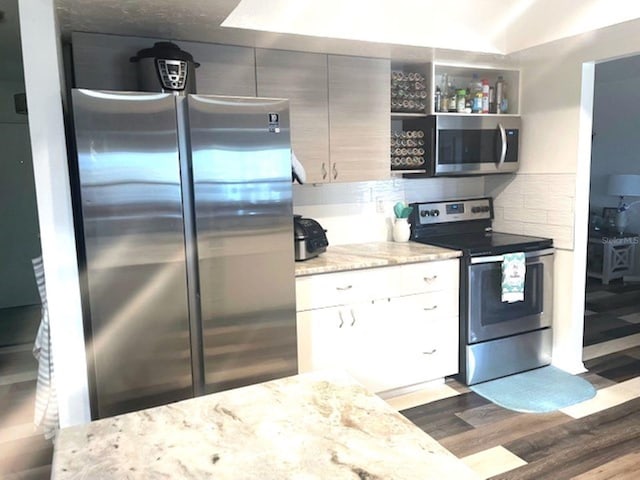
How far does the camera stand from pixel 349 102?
307cm

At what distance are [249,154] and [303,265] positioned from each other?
0.74 meters

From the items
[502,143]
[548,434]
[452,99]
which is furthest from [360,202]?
[548,434]

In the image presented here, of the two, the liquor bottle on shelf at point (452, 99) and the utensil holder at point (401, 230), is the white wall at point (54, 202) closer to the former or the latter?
the utensil holder at point (401, 230)

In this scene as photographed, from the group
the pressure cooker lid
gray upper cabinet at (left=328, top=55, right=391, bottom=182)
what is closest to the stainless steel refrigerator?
the pressure cooker lid

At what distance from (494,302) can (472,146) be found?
44.0 inches

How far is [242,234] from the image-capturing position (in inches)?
93.7

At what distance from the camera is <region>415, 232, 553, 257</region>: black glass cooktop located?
3.19 metres

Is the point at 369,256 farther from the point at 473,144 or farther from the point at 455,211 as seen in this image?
the point at 473,144

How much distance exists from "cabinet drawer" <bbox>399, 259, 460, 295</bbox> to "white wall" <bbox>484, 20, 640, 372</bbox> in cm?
86

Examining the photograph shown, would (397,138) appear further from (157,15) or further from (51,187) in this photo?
(51,187)

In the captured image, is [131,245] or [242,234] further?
[242,234]

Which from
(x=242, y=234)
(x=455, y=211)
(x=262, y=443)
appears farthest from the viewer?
(x=455, y=211)

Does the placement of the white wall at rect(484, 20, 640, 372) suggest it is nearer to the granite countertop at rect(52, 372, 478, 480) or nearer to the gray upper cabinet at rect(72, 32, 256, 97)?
the gray upper cabinet at rect(72, 32, 256, 97)

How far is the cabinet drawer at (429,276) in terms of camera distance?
3051 mm
